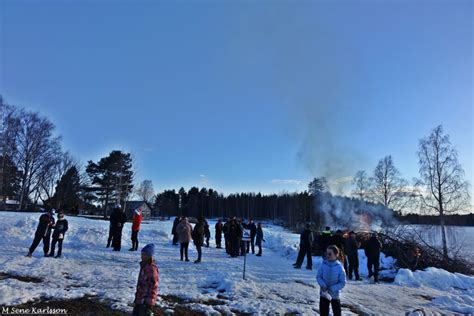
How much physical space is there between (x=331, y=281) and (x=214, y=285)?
13.5 feet

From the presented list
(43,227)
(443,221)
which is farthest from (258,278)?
(443,221)

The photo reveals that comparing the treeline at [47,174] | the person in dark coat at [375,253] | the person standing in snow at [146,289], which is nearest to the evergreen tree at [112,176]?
the treeline at [47,174]

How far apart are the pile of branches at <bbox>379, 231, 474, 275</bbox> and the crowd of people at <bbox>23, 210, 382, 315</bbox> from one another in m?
2.50

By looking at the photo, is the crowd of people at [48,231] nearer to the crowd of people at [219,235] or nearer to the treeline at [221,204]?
the crowd of people at [219,235]

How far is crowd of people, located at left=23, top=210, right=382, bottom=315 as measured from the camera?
510 cm

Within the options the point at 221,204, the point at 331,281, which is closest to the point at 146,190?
the point at 221,204

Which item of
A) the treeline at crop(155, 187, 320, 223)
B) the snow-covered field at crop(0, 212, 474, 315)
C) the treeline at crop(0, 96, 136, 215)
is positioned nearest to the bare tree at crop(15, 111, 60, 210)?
the treeline at crop(0, 96, 136, 215)

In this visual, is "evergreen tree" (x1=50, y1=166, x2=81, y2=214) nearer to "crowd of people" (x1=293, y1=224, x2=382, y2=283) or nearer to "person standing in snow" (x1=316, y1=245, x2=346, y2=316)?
"crowd of people" (x1=293, y1=224, x2=382, y2=283)

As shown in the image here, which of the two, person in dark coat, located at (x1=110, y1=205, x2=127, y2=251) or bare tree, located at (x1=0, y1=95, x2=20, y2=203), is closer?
person in dark coat, located at (x1=110, y1=205, x2=127, y2=251)

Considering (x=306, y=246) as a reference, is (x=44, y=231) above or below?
above

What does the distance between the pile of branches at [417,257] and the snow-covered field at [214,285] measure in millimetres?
1178

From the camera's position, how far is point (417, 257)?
15.4 m

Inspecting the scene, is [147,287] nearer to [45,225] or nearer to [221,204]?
[45,225]

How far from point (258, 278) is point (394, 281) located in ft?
20.1
